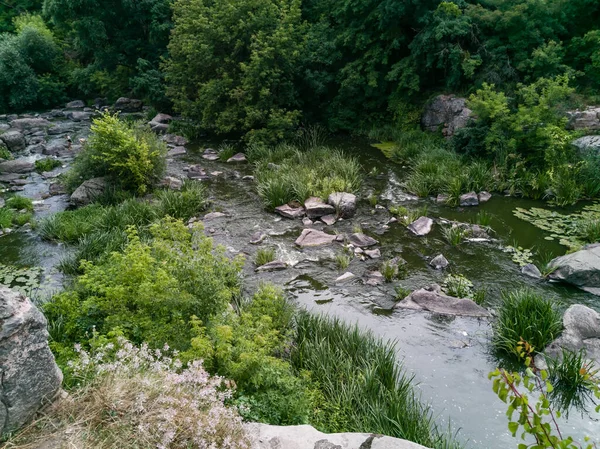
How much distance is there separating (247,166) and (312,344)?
9676mm

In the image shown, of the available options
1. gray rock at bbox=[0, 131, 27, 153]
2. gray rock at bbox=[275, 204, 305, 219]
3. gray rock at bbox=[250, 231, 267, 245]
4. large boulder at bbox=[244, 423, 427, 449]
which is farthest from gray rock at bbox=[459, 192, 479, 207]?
gray rock at bbox=[0, 131, 27, 153]

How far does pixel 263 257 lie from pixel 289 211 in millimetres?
2456

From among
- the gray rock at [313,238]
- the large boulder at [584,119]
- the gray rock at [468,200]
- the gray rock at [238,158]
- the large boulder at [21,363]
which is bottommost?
the gray rock at [313,238]

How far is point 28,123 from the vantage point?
20172 millimetres

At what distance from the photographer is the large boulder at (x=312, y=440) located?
13.0 feet

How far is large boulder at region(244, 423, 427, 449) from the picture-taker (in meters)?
3.96

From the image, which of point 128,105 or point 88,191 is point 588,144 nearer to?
point 88,191

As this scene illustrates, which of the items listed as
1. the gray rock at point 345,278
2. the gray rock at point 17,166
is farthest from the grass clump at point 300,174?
the gray rock at point 17,166

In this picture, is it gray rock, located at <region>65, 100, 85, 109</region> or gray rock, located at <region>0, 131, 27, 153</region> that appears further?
gray rock, located at <region>65, 100, 85, 109</region>

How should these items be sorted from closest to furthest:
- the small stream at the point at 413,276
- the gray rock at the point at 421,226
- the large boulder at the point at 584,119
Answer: the small stream at the point at 413,276, the gray rock at the point at 421,226, the large boulder at the point at 584,119

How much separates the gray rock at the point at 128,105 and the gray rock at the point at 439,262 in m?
18.5

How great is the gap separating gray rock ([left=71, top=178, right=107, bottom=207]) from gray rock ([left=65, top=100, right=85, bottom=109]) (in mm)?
14210

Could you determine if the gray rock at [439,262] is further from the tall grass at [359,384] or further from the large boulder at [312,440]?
the large boulder at [312,440]

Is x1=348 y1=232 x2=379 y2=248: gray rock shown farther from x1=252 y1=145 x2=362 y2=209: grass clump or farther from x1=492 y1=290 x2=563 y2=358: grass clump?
x1=492 y1=290 x2=563 y2=358: grass clump
